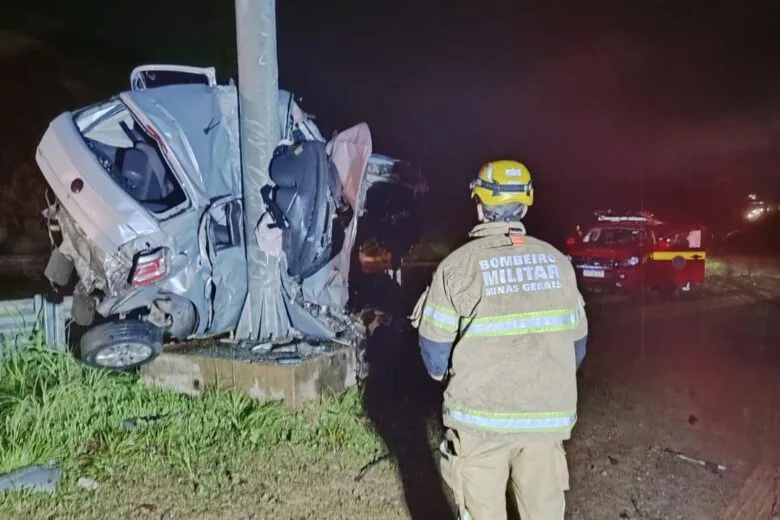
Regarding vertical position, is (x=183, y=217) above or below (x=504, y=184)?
below

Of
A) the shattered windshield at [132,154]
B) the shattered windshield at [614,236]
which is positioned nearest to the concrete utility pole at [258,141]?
the shattered windshield at [132,154]

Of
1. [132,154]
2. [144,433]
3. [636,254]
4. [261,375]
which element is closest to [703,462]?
[261,375]

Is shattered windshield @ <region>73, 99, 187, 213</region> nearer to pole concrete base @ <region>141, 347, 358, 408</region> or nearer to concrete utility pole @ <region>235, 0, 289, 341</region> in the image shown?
concrete utility pole @ <region>235, 0, 289, 341</region>

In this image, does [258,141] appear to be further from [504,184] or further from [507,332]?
[507,332]

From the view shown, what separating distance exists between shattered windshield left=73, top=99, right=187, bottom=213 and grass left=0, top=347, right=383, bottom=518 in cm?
148

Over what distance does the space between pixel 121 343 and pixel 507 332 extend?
3.27 metres

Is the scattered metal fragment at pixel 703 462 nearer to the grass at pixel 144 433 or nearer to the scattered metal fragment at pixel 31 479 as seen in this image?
the grass at pixel 144 433

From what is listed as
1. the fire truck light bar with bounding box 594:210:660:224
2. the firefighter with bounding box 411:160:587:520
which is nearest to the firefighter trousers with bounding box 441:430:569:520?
the firefighter with bounding box 411:160:587:520

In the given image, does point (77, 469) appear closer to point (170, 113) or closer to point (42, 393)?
point (42, 393)

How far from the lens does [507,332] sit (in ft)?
8.00

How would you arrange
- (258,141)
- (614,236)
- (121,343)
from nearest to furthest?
(121,343) < (258,141) < (614,236)

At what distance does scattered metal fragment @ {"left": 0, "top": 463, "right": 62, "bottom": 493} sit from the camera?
3.58 meters

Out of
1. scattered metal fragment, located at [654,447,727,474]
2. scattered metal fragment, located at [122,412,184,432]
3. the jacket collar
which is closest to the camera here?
the jacket collar

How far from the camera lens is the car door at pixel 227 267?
17.5 ft
